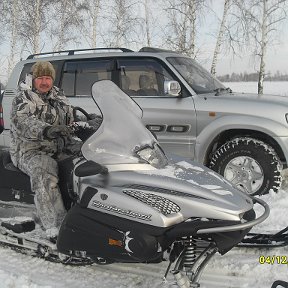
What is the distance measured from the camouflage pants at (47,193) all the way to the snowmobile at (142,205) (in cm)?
22

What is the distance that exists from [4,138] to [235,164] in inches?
135

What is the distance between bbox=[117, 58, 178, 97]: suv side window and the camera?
19.1 ft

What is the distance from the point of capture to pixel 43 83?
3.63m

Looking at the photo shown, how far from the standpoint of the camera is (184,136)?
18.5ft

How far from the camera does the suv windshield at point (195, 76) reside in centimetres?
577

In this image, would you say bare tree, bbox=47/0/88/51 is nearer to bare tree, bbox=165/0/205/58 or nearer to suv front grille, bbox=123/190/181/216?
bare tree, bbox=165/0/205/58

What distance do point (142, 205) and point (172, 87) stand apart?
114 inches

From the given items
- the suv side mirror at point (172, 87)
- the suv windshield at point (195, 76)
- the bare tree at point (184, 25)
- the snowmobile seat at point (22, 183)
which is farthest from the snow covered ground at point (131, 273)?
the bare tree at point (184, 25)

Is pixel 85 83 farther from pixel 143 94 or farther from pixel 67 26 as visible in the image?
pixel 67 26

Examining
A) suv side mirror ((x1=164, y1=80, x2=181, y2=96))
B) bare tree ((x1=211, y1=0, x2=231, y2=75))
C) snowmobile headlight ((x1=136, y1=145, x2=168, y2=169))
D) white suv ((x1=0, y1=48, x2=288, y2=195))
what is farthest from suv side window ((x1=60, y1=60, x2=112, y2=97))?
bare tree ((x1=211, y1=0, x2=231, y2=75))

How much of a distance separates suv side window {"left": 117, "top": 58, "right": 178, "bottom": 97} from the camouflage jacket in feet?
7.07

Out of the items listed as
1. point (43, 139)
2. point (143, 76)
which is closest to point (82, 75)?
point (143, 76)

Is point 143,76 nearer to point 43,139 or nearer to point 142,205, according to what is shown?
point 43,139
